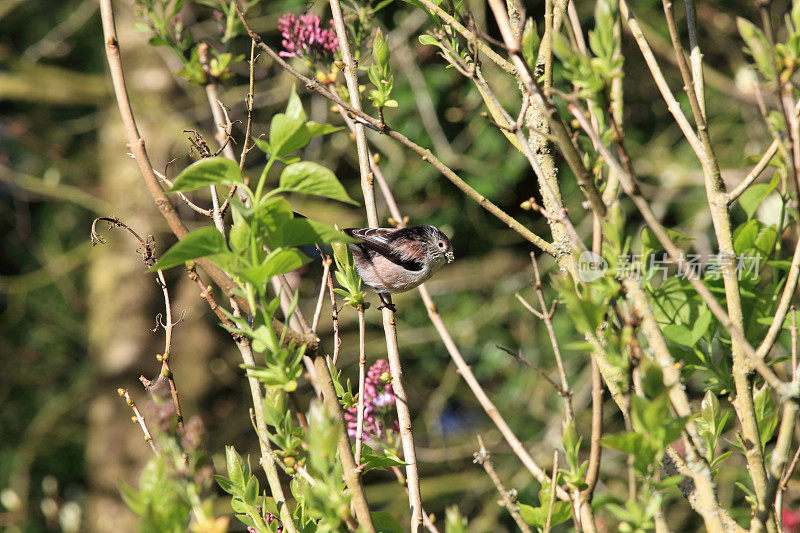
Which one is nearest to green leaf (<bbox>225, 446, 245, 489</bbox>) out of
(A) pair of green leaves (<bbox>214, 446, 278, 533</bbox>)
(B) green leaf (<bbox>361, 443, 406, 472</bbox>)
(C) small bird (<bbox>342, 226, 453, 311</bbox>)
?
(A) pair of green leaves (<bbox>214, 446, 278, 533</bbox>)

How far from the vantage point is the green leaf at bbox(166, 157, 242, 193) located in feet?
2.83

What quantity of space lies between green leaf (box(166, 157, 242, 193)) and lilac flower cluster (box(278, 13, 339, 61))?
842 millimetres

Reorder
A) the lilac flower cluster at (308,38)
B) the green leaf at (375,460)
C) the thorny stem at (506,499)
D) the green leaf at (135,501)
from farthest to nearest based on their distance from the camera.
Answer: the lilac flower cluster at (308,38) < the green leaf at (375,460) < the thorny stem at (506,499) < the green leaf at (135,501)

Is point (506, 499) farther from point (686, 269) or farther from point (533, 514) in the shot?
point (686, 269)

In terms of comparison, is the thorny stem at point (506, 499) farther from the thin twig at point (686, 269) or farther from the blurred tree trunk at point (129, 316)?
the blurred tree trunk at point (129, 316)

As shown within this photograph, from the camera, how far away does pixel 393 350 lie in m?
1.47

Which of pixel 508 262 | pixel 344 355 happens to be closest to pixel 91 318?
pixel 344 355

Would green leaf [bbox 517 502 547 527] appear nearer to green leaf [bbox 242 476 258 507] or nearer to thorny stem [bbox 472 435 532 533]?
thorny stem [bbox 472 435 532 533]

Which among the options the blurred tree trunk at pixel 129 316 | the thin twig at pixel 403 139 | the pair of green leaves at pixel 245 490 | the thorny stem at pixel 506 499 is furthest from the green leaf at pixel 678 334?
the blurred tree trunk at pixel 129 316

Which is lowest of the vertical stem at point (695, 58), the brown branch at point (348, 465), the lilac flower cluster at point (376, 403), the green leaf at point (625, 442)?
the lilac flower cluster at point (376, 403)

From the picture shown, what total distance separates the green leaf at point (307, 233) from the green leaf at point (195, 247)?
0.26 feet

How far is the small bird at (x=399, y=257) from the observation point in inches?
105

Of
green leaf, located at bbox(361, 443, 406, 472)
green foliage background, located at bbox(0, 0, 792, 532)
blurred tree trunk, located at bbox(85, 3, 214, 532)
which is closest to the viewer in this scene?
green leaf, located at bbox(361, 443, 406, 472)

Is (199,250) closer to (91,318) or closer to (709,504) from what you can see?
(709,504)
